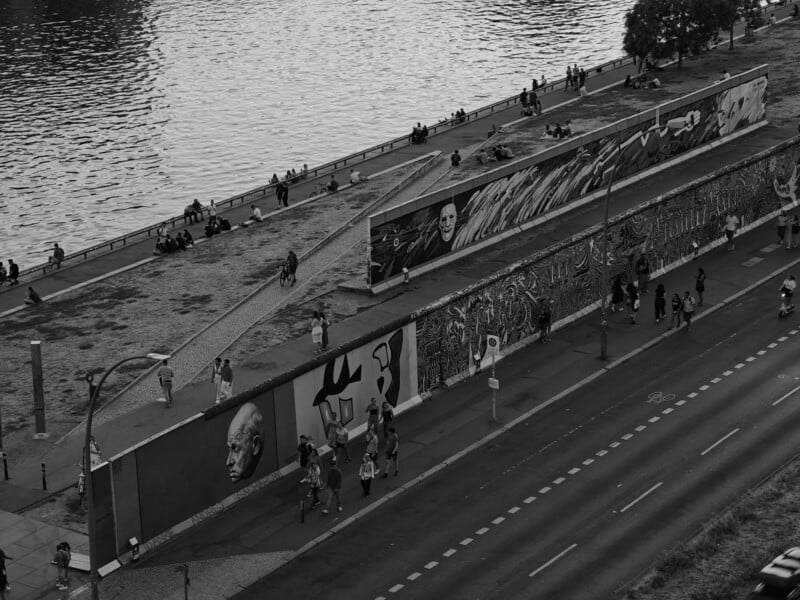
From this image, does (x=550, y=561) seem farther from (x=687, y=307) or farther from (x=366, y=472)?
(x=687, y=307)

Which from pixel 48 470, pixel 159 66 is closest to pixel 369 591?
pixel 48 470

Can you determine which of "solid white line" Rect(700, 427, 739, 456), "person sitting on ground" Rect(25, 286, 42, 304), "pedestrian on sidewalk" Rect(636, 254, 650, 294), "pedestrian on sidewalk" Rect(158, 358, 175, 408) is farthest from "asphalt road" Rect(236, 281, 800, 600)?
"person sitting on ground" Rect(25, 286, 42, 304)

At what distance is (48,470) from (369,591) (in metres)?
14.4

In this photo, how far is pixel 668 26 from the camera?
360 ft

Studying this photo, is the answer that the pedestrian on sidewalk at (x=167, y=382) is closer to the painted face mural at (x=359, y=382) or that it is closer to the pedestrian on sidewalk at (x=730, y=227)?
the painted face mural at (x=359, y=382)

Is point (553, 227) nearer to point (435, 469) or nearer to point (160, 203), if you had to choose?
point (435, 469)

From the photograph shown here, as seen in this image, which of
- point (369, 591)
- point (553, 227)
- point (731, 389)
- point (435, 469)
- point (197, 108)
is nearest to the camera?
point (369, 591)

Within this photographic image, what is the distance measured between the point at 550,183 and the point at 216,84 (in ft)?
291

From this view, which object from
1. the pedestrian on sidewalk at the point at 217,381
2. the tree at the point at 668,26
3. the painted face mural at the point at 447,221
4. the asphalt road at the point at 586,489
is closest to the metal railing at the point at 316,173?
the tree at the point at 668,26

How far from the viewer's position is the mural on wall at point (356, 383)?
157 ft

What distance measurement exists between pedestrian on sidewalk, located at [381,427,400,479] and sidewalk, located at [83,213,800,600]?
1.44 feet

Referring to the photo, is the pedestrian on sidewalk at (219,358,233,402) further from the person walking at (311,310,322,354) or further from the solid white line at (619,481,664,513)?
the solid white line at (619,481,664,513)

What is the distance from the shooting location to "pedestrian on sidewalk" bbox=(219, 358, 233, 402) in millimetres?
46750

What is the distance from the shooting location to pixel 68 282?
241 feet
